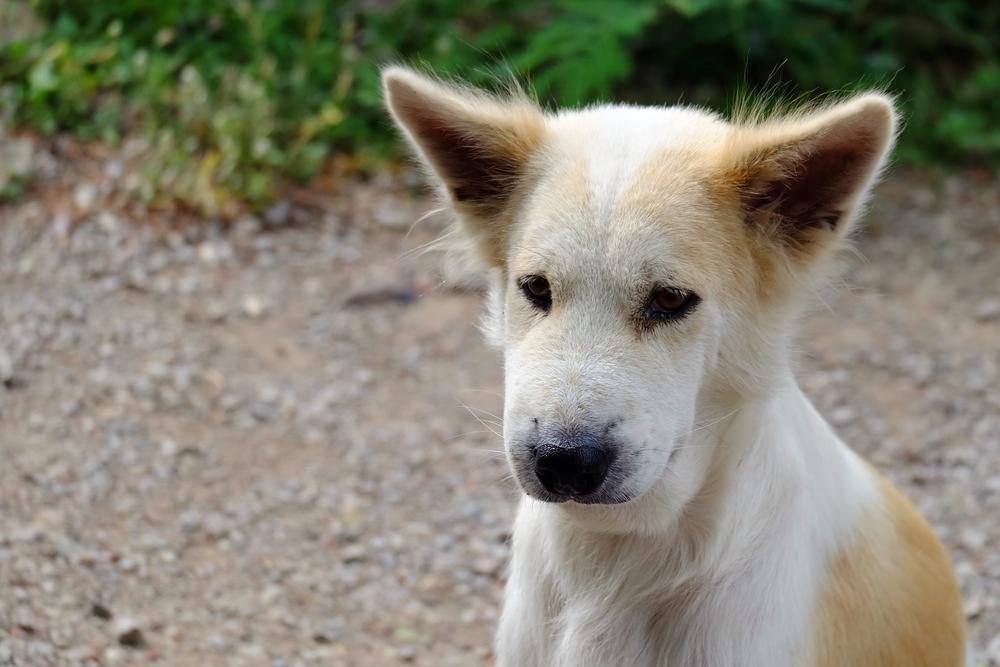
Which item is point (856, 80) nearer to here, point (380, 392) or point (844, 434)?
point (844, 434)

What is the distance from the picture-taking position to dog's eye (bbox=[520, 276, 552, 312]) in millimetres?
3199

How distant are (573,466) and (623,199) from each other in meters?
0.72

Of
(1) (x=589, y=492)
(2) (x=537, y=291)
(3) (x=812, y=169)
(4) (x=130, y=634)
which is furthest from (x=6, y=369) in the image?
(3) (x=812, y=169)

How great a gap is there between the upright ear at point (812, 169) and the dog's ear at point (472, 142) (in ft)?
2.12

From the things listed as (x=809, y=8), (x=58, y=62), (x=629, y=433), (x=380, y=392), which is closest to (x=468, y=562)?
(x=380, y=392)

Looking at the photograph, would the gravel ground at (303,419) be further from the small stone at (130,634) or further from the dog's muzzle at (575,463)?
the dog's muzzle at (575,463)

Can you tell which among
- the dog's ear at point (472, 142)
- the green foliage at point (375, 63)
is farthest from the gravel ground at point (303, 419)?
the dog's ear at point (472, 142)

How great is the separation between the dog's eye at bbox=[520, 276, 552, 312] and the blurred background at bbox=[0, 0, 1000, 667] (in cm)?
118

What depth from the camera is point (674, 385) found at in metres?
3.12

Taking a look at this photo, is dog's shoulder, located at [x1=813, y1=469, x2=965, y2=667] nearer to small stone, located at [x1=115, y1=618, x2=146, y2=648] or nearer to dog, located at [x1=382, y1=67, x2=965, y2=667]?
dog, located at [x1=382, y1=67, x2=965, y2=667]

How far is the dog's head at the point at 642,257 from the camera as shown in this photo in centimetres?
300

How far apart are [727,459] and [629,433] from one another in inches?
20.2

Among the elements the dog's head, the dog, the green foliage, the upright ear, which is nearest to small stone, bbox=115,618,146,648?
the dog

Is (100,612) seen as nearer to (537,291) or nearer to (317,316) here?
(537,291)
